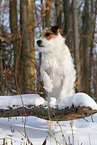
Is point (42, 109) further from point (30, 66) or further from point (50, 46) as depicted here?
point (30, 66)

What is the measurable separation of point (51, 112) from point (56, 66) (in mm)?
898

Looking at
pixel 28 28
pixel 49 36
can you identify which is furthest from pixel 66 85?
pixel 28 28

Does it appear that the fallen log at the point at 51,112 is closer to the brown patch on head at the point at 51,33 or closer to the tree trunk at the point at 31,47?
the brown patch on head at the point at 51,33

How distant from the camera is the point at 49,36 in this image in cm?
337

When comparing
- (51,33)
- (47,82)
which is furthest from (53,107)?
(51,33)

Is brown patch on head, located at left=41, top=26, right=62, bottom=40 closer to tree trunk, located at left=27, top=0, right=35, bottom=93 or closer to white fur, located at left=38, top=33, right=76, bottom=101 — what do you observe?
white fur, located at left=38, top=33, right=76, bottom=101

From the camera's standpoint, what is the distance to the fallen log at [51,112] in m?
2.70

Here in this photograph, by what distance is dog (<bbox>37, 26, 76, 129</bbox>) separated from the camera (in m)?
3.39

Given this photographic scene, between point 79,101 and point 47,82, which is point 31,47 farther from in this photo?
point 79,101

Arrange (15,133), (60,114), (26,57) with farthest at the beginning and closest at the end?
(26,57) < (15,133) < (60,114)

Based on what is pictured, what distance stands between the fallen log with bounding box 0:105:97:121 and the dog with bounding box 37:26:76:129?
509mm

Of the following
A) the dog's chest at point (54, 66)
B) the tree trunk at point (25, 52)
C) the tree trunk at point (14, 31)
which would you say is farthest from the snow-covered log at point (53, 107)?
the tree trunk at point (14, 31)

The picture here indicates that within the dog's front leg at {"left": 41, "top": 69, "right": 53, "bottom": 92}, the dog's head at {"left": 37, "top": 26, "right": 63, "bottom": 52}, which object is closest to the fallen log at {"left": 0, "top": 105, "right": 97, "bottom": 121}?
the dog's front leg at {"left": 41, "top": 69, "right": 53, "bottom": 92}

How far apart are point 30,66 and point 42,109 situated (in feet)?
12.5
